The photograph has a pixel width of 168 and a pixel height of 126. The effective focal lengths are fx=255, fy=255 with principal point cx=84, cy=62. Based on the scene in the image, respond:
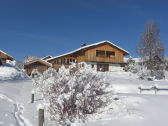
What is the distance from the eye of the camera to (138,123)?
9062 millimetres

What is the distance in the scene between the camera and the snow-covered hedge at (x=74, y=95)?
441 inches

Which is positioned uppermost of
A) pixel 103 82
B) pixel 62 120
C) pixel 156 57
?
pixel 156 57

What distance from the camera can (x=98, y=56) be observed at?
46.3m

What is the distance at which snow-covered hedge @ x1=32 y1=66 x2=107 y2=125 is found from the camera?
1120 cm

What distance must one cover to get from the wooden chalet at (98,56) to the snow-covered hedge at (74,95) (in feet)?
106

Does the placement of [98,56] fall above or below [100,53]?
below

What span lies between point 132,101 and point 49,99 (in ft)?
12.7

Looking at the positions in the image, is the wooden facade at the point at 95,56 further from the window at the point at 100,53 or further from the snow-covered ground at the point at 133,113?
the snow-covered ground at the point at 133,113

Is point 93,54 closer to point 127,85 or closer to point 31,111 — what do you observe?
point 127,85

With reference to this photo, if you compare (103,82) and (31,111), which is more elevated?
(103,82)

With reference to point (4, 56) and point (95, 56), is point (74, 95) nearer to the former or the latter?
point (95, 56)

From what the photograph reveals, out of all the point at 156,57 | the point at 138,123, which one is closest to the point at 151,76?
the point at 156,57

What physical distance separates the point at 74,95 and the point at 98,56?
35.0m

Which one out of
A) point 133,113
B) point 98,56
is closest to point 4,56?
point 98,56
